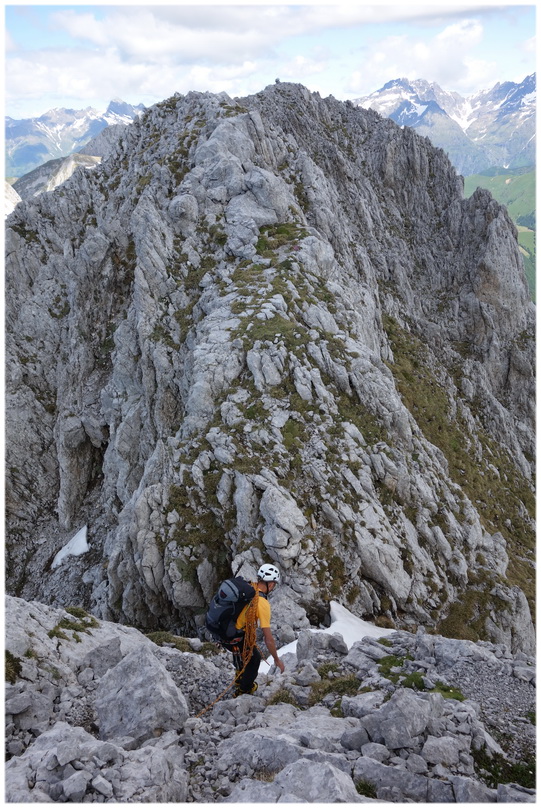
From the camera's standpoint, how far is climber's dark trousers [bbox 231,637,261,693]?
11.2 meters

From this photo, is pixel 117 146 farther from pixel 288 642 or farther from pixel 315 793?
pixel 315 793

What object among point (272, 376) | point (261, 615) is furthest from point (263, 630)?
point (272, 376)

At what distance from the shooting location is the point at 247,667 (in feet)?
37.4

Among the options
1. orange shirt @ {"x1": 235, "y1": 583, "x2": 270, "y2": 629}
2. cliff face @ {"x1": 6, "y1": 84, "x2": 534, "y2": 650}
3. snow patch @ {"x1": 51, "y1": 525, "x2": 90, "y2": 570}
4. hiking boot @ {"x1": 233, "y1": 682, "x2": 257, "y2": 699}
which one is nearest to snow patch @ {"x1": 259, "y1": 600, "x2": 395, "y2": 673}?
cliff face @ {"x1": 6, "y1": 84, "x2": 534, "y2": 650}

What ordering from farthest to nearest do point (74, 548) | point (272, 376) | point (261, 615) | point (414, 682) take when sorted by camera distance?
point (74, 548), point (272, 376), point (414, 682), point (261, 615)

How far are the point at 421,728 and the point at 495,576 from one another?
18.3 meters

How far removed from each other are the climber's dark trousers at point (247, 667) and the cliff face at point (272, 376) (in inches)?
279

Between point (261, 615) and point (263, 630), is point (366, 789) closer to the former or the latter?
point (263, 630)

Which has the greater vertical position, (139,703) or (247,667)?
(247,667)

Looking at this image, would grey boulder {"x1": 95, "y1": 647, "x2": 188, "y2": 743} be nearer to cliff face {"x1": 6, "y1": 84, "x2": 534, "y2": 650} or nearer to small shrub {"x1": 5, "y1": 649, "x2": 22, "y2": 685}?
small shrub {"x1": 5, "y1": 649, "x2": 22, "y2": 685}

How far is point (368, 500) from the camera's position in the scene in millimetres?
22703

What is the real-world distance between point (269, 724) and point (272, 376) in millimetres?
17599

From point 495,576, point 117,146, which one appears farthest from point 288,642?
point 117,146

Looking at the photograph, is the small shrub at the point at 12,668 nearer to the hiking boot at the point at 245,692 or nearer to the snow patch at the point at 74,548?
the hiking boot at the point at 245,692
